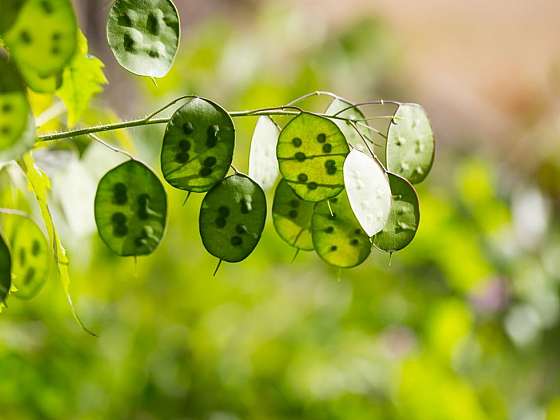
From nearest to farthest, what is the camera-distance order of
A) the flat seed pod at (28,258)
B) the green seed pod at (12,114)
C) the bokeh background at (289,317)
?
the green seed pod at (12,114)
the flat seed pod at (28,258)
the bokeh background at (289,317)

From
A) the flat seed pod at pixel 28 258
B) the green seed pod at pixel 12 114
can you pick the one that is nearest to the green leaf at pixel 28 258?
the flat seed pod at pixel 28 258

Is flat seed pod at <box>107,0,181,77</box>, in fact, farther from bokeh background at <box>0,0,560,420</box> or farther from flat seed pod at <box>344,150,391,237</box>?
bokeh background at <box>0,0,560,420</box>

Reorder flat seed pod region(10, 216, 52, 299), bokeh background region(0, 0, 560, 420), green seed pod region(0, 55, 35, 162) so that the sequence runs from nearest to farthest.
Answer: green seed pod region(0, 55, 35, 162)
flat seed pod region(10, 216, 52, 299)
bokeh background region(0, 0, 560, 420)

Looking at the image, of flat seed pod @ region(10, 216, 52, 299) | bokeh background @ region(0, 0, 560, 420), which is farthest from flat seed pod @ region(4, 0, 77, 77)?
bokeh background @ region(0, 0, 560, 420)

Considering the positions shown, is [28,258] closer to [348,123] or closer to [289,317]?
[348,123]

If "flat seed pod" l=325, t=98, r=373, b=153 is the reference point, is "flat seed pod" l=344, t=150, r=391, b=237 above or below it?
below

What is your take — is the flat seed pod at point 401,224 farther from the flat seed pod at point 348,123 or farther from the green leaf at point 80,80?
the green leaf at point 80,80

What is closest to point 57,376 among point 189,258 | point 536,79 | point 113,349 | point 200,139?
point 113,349
